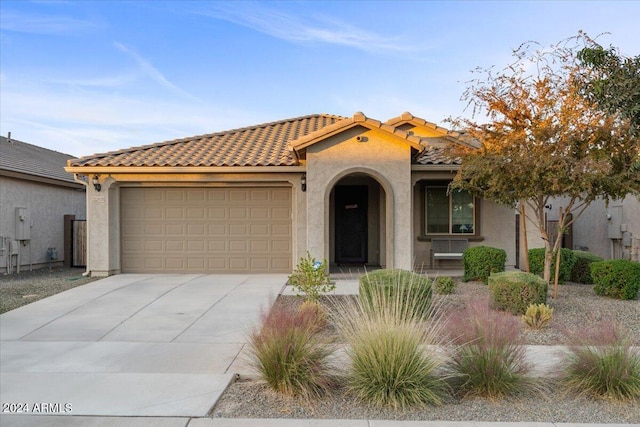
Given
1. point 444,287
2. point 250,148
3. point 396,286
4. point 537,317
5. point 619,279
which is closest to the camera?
point 396,286

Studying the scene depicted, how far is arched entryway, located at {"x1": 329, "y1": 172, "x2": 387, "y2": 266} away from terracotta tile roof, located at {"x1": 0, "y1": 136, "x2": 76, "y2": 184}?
33.7 ft

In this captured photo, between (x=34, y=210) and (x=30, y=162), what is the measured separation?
7.31 feet

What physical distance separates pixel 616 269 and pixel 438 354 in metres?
6.89

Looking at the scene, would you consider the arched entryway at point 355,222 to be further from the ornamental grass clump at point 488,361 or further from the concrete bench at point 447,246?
the ornamental grass clump at point 488,361

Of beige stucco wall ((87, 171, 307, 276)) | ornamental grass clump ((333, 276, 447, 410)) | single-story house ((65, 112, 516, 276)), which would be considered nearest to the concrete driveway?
ornamental grass clump ((333, 276, 447, 410))

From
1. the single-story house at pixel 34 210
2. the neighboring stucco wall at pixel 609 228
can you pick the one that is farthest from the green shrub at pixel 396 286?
A: the single-story house at pixel 34 210

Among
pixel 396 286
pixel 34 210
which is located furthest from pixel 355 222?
pixel 34 210

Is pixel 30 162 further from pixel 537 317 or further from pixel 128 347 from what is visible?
pixel 537 317

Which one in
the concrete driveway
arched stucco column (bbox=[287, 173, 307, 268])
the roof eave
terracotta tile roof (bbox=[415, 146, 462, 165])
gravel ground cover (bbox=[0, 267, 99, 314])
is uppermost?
terracotta tile roof (bbox=[415, 146, 462, 165])

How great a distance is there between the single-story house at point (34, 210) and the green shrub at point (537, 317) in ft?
49.3

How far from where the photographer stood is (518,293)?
8.54 m

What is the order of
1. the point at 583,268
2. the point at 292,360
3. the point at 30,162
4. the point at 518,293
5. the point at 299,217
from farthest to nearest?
the point at 30,162, the point at 299,217, the point at 583,268, the point at 518,293, the point at 292,360

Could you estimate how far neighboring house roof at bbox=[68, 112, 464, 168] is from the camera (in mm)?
12531

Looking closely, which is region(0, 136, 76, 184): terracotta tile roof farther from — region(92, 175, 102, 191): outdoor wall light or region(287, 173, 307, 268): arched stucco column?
region(287, 173, 307, 268): arched stucco column
